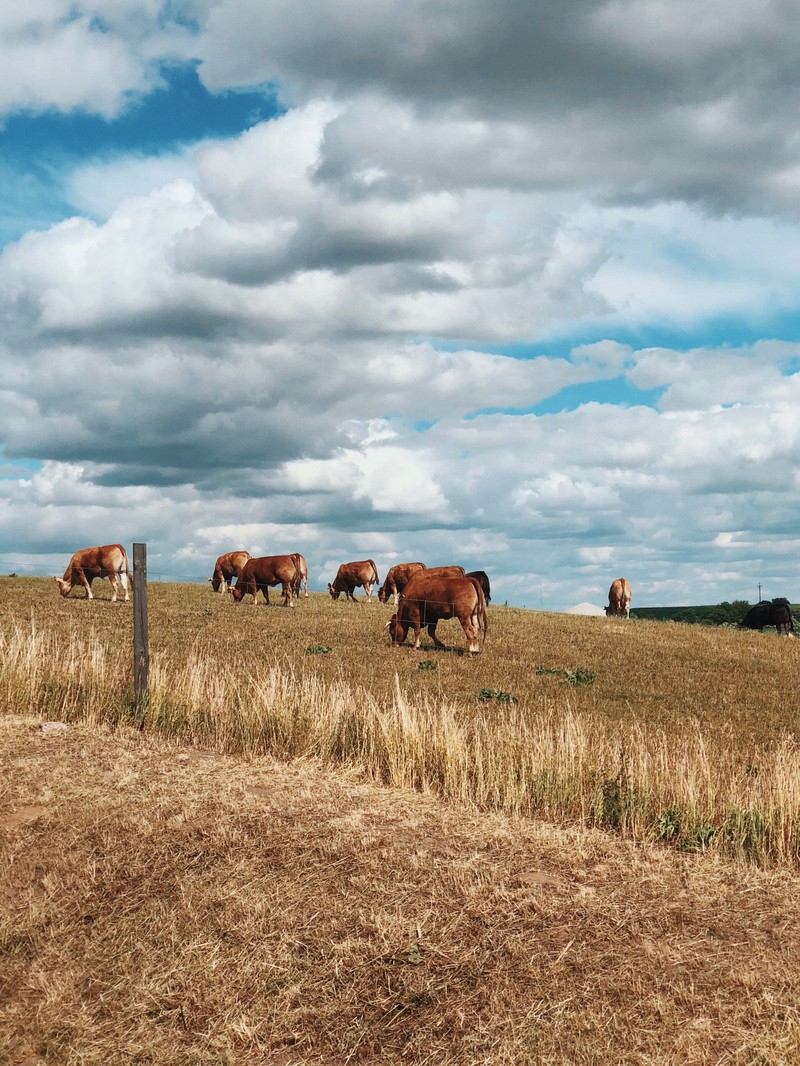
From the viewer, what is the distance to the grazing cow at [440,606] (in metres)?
22.5

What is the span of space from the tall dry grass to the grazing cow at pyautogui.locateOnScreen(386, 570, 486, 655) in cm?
71

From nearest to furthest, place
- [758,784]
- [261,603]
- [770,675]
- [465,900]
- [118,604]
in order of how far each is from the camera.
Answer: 1. [465,900]
2. [758,784]
3. [770,675]
4. [118,604]
5. [261,603]

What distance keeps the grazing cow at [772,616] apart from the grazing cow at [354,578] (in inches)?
669

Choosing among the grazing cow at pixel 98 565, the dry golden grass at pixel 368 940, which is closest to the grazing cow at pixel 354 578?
the grazing cow at pixel 98 565

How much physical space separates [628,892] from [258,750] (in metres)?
5.48

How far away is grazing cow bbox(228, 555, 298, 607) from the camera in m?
35.3

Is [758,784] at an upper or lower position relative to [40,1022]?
upper

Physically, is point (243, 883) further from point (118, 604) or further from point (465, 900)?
point (118, 604)

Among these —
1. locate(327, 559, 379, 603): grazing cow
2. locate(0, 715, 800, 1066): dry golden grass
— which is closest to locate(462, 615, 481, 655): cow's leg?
locate(0, 715, 800, 1066): dry golden grass

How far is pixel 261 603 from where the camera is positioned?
115ft

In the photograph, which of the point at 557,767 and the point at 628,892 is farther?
the point at 557,767

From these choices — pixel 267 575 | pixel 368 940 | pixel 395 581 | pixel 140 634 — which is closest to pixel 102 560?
pixel 267 575

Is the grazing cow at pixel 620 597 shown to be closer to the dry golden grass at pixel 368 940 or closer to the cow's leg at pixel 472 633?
the cow's leg at pixel 472 633

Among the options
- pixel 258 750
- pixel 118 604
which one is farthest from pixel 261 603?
pixel 258 750
